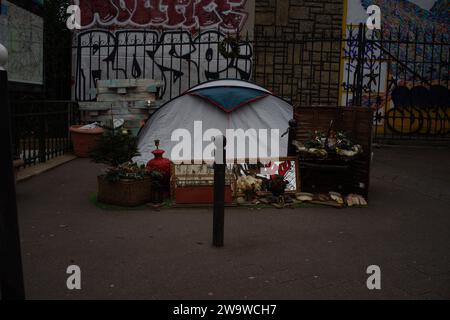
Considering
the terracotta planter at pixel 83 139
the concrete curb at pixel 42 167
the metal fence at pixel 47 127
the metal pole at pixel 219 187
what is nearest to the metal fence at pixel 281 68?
the metal fence at pixel 47 127

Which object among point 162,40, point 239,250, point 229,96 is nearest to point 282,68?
point 162,40

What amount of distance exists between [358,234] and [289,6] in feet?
35.1

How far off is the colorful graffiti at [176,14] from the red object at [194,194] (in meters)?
9.10

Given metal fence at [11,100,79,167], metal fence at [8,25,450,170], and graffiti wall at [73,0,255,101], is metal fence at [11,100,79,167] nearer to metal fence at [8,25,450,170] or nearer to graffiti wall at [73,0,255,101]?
graffiti wall at [73,0,255,101]

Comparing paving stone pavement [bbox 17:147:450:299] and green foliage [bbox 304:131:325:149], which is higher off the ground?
green foliage [bbox 304:131:325:149]

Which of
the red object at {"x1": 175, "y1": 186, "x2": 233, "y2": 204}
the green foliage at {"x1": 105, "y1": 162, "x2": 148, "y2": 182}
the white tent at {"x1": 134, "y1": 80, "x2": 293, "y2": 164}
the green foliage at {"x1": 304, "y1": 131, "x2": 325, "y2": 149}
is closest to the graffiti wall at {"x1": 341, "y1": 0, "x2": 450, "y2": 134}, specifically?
the white tent at {"x1": 134, "y1": 80, "x2": 293, "y2": 164}

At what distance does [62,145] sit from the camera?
10.6 meters

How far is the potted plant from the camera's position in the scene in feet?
20.1

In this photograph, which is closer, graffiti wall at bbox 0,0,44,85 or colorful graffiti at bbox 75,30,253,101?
graffiti wall at bbox 0,0,44,85

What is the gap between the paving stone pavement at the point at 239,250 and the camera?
358 centimetres

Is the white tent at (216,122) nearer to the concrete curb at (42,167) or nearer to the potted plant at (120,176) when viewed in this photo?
the potted plant at (120,176)

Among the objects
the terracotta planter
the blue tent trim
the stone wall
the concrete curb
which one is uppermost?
the stone wall

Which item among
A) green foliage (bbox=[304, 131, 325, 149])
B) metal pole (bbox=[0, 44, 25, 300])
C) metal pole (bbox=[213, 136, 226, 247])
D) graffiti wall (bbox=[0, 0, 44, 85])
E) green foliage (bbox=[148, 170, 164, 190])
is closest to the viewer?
metal pole (bbox=[0, 44, 25, 300])

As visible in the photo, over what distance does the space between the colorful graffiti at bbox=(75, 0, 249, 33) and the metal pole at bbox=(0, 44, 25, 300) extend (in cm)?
1218
